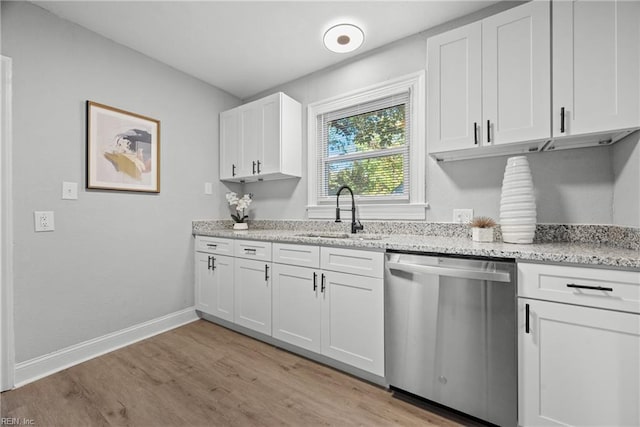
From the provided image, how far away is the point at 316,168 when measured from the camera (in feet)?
9.44

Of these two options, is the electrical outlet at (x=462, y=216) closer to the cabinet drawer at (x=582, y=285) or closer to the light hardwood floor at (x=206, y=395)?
the cabinet drawer at (x=582, y=285)

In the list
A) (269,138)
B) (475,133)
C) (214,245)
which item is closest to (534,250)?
(475,133)

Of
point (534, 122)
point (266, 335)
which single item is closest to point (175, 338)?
point (266, 335)

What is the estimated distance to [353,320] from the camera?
1.84 meters

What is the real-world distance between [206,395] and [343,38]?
9.22ft

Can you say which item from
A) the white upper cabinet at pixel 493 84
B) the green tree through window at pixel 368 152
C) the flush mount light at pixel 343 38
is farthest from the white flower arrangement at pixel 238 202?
the white upper cabinet at pixel 493 84

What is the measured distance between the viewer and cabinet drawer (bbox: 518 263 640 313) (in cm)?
111

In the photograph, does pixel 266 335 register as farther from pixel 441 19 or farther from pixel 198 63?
pixel 441 19

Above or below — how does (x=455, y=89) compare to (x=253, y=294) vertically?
above

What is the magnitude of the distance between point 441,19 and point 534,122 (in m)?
1.16

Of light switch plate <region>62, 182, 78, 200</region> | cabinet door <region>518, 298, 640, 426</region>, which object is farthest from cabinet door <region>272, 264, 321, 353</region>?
light switch plate <region>62, 182, 78, 200</region>

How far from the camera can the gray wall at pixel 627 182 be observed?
1.36m

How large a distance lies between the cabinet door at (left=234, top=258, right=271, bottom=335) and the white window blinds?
39.3 inches

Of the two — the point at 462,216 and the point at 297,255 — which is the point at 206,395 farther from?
the point at 462,216
